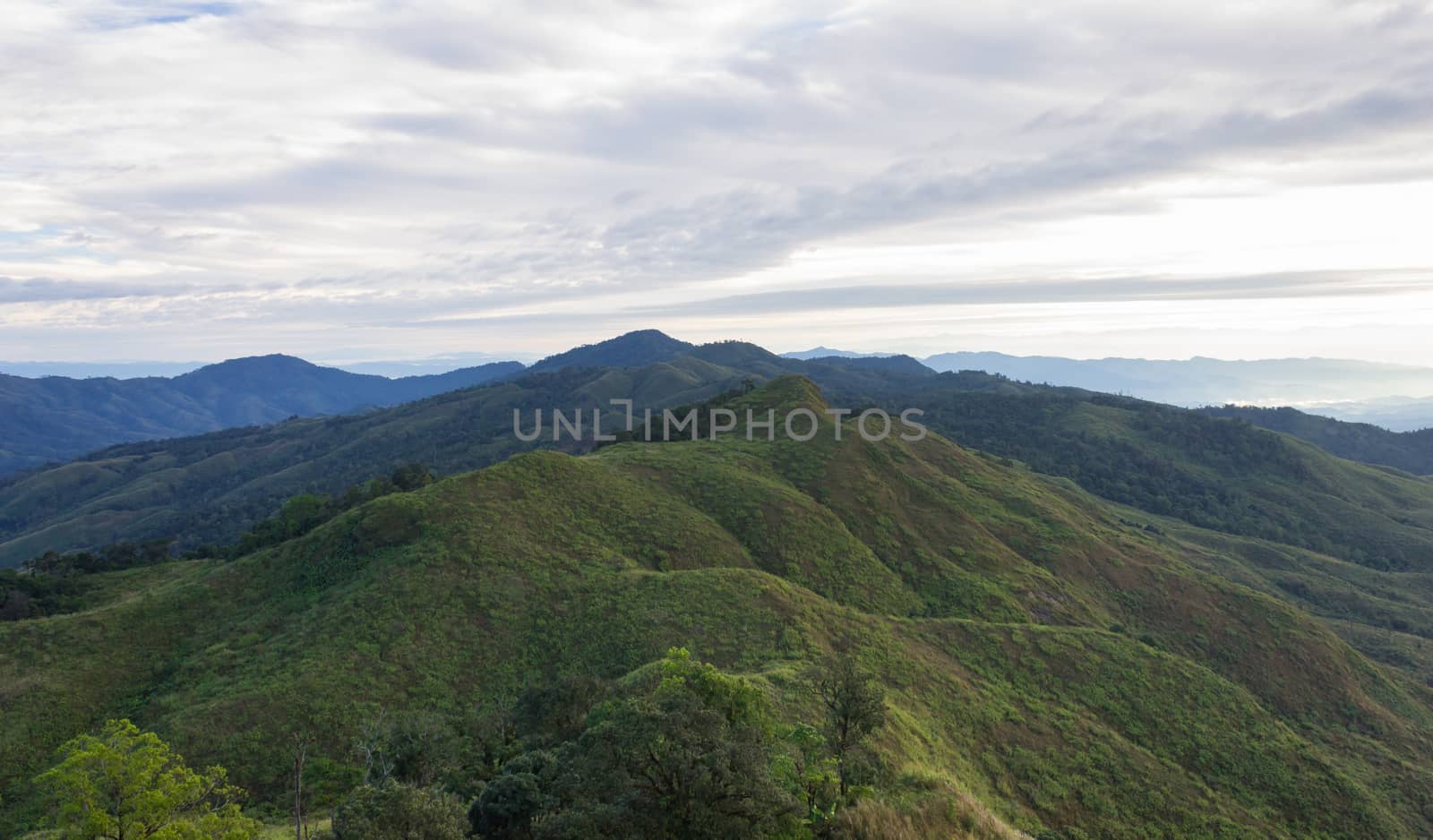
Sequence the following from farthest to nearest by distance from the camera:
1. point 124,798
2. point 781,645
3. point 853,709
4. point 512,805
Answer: point 781,645
point 853,709
point 512,805
point 124,798

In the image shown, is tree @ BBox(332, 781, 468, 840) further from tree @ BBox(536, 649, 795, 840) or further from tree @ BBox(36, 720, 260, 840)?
tree @ BBox(36, 720, 260, 840)

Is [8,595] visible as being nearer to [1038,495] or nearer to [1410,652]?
[1038,495]

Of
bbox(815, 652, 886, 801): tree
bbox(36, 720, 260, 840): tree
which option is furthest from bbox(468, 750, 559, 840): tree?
bbox(815, 652, 886, 801): tree

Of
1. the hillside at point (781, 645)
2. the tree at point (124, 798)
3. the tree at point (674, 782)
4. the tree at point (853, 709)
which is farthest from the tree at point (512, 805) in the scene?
the hillside at point (781, 645)

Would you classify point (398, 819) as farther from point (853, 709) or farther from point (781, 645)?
point (781, 645)

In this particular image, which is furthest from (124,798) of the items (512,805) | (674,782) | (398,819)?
(674,782)

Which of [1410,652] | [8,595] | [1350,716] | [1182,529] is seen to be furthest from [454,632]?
[1182,529]

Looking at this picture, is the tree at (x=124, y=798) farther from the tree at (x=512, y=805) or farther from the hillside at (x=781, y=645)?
the hillside at (x=781, y=645)
